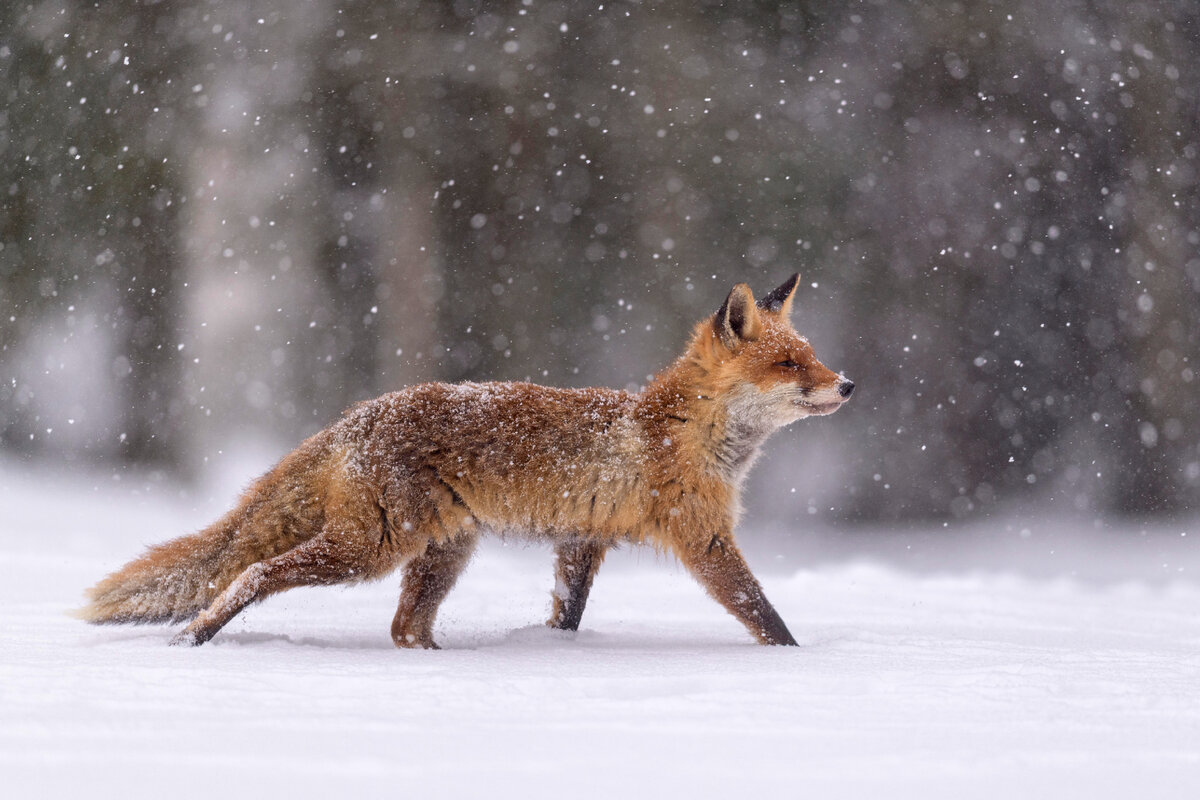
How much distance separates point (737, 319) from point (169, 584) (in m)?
2.48

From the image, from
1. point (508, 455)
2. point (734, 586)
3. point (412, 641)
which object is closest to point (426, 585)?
point (412, 641)

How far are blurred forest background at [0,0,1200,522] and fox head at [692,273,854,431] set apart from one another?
2.85 meters

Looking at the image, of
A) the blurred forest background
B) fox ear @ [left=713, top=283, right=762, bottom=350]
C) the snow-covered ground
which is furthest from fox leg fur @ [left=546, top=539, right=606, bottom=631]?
the blurred forest background

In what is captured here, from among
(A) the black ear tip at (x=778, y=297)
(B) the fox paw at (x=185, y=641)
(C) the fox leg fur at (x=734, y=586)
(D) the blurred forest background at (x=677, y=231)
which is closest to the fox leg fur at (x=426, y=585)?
(B) the fox paw at (x=185, y=641)

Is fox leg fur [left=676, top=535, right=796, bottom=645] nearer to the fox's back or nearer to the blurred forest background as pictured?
the fox's back

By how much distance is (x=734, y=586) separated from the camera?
149 inches

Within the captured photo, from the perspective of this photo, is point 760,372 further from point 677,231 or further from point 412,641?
point 677,231

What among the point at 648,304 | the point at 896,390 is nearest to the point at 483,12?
the point at 648,304

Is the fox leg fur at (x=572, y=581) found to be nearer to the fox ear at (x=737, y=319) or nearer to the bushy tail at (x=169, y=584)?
the fox ear at (x=737, y=319)

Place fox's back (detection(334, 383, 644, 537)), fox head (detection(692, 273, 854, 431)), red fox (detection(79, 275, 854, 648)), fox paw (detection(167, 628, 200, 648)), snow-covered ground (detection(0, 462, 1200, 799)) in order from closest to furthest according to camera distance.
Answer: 1. snow-covered ground (detection(0, 462, 1200, 799))
2. fox paw (detection(167, 628, 200, 648))
3. red fox (detection(79, 275, 854, 648))
4. fox's back (detection(334, 383, 644, 537))
5. fox head (detection(692, 273, 854, 431))

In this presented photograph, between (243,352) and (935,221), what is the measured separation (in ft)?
17.7

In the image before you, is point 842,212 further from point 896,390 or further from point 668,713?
point 668,713

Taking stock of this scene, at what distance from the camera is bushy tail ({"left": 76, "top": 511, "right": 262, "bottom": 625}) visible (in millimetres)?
3660

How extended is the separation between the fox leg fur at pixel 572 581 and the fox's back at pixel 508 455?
0.44m
